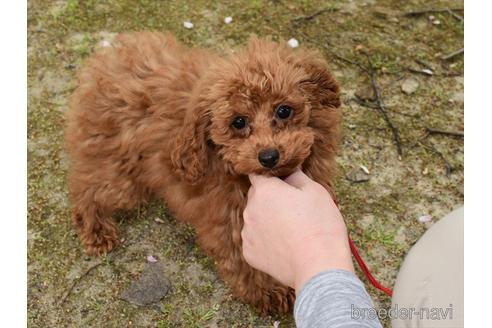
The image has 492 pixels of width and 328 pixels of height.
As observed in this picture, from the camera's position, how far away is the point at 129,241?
343 centimetres

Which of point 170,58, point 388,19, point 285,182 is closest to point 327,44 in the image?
point 388,19

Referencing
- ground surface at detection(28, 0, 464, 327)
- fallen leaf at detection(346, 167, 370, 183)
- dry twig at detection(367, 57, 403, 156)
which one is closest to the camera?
ground surface at detection(28, 0, 464, 327)

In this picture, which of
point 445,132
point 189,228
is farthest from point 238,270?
point 445,132

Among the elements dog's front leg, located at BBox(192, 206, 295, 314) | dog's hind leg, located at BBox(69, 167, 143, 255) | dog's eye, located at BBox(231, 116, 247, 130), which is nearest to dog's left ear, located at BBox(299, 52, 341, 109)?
dog's eye, located at BBox(231, 116, 247, 130)

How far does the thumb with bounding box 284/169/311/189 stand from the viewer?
211 centimetres

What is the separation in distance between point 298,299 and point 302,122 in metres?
0.97

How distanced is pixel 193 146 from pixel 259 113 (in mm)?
358

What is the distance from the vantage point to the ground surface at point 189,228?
3.19 metres

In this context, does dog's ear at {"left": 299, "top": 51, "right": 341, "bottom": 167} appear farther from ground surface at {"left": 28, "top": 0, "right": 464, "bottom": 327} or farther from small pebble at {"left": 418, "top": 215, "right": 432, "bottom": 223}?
small pebble at {"left": 418, "top": 215, "right": 432, "bottom": 223}

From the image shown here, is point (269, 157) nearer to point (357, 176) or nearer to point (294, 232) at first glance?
point (294, 232)

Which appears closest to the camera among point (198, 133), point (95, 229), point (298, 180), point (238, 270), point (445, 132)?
point (298, 180)

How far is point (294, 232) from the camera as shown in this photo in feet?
5.92

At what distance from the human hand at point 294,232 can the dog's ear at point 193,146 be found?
0.42 metres

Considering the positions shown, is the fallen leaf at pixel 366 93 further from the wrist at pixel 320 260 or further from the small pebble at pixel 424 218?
the wrist at pixel 320 260
